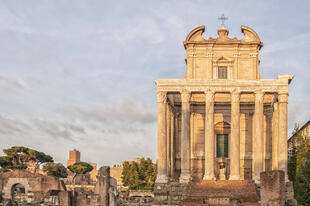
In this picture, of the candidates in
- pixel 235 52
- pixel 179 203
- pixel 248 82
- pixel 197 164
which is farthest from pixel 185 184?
pixel 235 52

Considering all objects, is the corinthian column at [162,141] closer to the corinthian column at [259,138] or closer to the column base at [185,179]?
the column base at [185,179]

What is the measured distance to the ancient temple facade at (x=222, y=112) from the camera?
138ft

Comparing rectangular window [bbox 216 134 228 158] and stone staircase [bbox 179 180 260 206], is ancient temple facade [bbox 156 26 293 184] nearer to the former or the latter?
rectangular window [bbox 216 134 228 158]

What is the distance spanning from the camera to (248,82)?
42.2m

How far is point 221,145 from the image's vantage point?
155 feet

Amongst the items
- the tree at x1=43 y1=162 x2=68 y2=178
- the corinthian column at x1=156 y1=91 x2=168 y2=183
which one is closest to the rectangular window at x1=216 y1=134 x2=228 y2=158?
the corinthian column at x1=156 y1=91 x2=168 y2=183

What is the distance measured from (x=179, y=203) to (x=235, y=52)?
16.1 m

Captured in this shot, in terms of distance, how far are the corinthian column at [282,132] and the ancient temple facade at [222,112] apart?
8 cm

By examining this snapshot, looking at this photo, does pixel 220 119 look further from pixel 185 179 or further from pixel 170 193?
pixel 170 193

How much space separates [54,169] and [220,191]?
5405cm

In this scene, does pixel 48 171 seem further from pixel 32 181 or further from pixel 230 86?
pixel 230 86

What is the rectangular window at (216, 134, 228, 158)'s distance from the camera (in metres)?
47.0

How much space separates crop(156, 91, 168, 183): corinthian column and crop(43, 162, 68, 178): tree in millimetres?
49723

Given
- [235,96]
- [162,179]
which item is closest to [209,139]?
[235,96]
